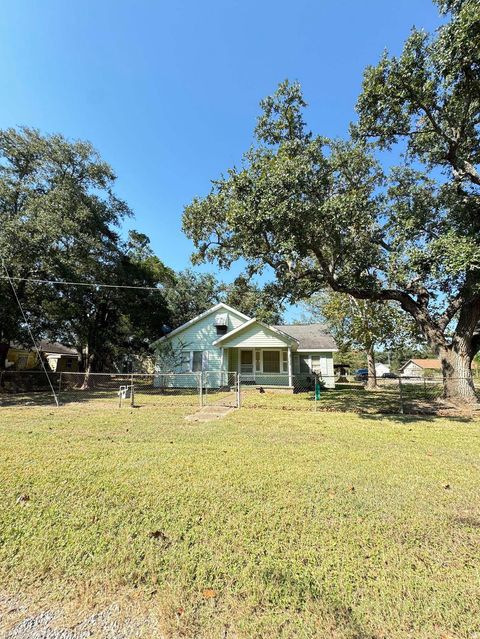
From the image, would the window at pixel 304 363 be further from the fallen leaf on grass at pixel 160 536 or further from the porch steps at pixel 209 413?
the fallen leaf on grass at pixel 160 536

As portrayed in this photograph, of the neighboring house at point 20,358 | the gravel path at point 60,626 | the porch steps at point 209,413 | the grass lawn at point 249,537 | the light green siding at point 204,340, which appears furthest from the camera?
the neighboring house at point 20,358

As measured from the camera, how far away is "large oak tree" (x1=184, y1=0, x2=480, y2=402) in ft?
31.6

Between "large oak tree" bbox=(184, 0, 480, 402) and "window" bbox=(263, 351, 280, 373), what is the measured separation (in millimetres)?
8573

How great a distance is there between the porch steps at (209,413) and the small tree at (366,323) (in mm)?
12092

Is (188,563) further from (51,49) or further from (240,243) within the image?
(51,49)

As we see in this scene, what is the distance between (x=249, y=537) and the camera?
2912 millimetres

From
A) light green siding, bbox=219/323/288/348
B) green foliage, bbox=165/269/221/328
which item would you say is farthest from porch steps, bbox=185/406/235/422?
green foliage, bbox=165/269/221/328

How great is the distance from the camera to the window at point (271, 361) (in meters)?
21.8

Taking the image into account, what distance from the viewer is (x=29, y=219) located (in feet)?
55.0

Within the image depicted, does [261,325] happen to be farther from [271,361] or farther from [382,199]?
[382,199]

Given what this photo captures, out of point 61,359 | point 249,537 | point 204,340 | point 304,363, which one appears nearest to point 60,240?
point 204,340

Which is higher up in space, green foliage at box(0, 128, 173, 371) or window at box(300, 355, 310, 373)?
green foliage at box(0, 128, 173, 371)

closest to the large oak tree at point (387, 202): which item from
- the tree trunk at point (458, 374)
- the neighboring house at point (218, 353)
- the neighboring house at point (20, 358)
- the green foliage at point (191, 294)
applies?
the tree trunk at point (458, 374)

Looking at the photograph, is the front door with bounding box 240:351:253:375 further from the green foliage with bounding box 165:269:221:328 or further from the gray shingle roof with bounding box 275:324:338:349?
the green foliage with bounding box 165:269:221:328
